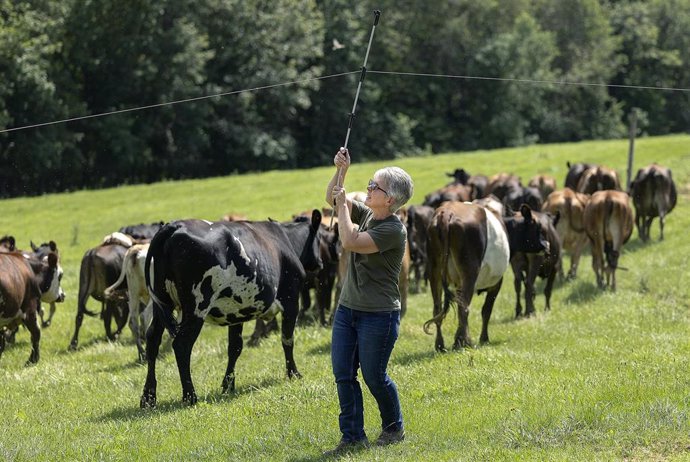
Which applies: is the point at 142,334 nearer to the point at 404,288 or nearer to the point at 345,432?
the point at 404,288

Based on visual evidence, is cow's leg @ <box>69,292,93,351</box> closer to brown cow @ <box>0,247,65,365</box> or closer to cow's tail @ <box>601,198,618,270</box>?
brown cow @ <box>0,247,65,365</box>

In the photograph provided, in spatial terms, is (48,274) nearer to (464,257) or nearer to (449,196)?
(464,257)

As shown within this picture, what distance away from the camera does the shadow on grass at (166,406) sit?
10234 mm

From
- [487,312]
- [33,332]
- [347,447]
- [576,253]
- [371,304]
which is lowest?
[576,253]

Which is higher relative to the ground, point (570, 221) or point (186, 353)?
point (186, 353)

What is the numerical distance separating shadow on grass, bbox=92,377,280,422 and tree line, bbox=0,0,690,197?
18.0 meters

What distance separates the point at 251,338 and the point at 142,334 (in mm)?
1653

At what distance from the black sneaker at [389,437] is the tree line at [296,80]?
20750 millimetres

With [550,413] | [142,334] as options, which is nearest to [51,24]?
[142,334]

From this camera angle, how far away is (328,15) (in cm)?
6825

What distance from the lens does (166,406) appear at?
1067cm

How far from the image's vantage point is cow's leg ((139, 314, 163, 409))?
1076cm

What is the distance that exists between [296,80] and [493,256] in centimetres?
3464

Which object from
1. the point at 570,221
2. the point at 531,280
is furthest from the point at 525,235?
the point at 570,221
